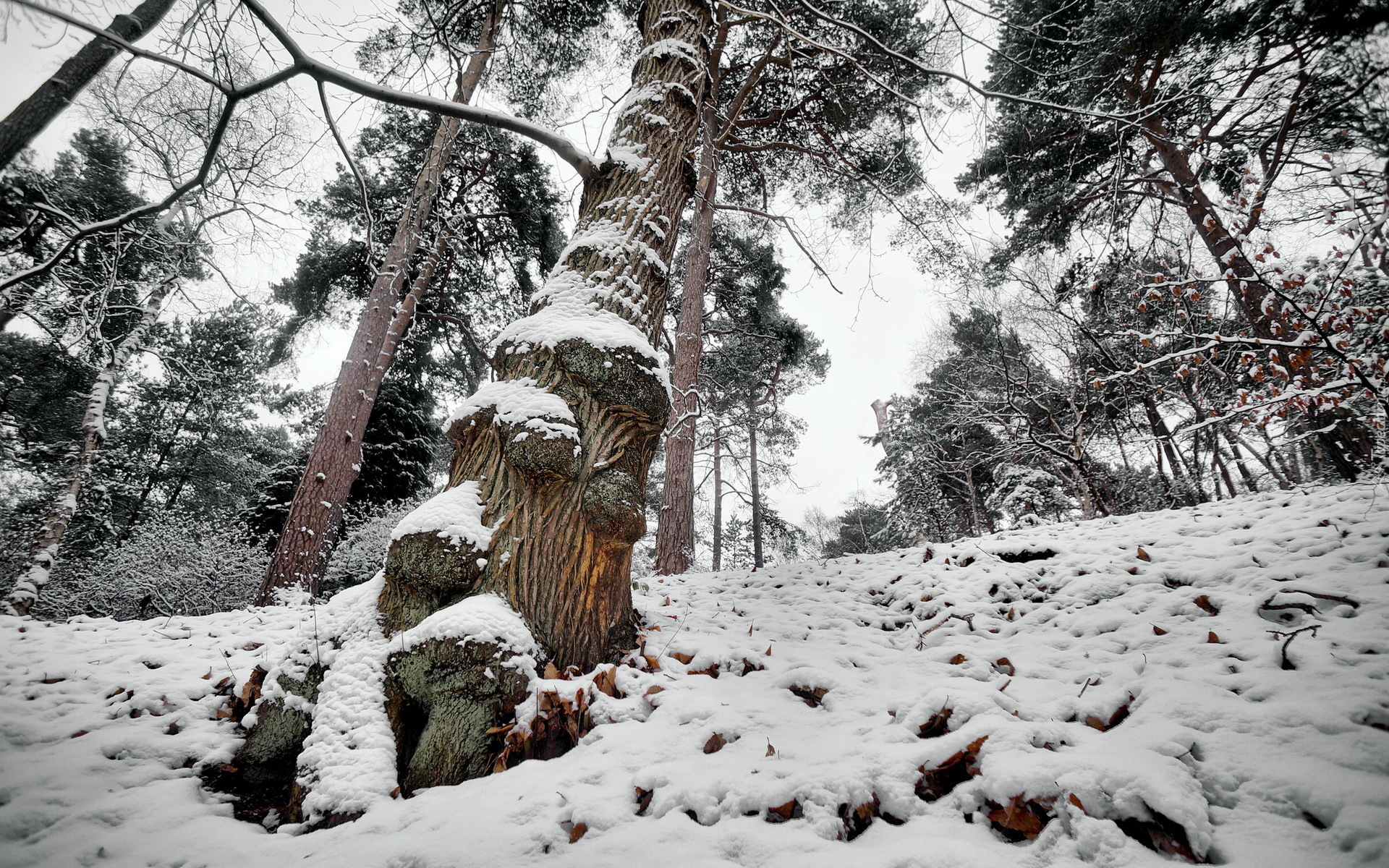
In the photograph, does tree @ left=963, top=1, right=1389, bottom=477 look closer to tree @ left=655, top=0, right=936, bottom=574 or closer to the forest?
the forest

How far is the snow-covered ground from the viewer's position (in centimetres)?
120

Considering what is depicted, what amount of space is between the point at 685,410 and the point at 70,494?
8.58 meters

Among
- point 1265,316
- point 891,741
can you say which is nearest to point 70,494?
point 891,741

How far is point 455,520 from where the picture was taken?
1.97 meters

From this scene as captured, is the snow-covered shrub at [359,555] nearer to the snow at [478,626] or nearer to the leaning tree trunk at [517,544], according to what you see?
the leaning tree trunk at [517,544]

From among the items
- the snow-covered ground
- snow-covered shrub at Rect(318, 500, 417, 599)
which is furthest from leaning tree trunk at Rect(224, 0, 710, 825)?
snow-covered shrub at Rect(318, 500, 417, 599)

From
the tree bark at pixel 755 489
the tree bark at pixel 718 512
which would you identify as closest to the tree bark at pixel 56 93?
the tree bark at pixel 755 489

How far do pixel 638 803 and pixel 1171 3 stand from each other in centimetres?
569

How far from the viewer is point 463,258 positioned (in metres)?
8.23

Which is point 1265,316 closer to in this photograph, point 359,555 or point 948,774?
point 948,774

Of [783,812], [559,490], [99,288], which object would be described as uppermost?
[99,288]

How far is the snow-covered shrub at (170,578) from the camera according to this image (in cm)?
567

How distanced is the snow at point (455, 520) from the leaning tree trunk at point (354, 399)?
3.71 metres

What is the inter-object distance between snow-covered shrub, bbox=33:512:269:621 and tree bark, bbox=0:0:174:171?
14.7 ft
